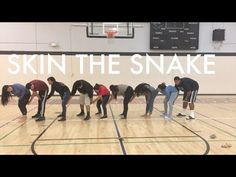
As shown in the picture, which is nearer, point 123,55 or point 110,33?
point 110,33

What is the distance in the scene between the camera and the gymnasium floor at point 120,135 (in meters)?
5.50

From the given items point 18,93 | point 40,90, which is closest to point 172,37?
point 40,90

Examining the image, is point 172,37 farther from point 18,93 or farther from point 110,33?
point 18,93

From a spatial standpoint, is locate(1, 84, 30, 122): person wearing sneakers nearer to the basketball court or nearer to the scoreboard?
the basketball court

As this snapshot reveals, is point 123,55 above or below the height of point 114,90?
above

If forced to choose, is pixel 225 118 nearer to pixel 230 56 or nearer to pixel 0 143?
pixel 0 143

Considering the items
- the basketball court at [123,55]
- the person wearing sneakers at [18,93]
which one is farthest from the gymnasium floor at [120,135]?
the basketball court at [123,55]

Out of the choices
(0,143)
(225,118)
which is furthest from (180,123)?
(0,143)

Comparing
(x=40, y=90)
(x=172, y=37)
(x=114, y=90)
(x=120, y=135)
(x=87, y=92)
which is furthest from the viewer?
(x=172, y=37)

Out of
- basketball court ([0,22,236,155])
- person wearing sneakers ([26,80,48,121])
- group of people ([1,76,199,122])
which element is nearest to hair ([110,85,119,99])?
group of people ([1,76,199,122])

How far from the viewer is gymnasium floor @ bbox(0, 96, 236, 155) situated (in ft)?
18.0

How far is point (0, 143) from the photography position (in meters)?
6.04

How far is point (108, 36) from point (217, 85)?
21.2 ft

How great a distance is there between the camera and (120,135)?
6.79 meters
